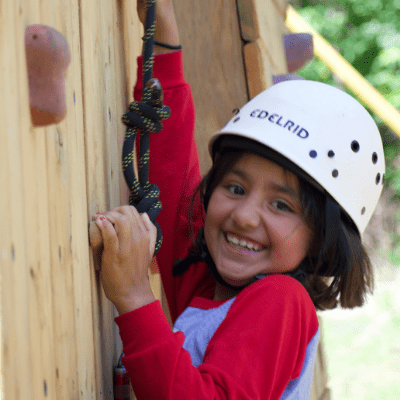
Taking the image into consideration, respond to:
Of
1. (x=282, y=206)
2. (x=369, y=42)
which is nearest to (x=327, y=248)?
(x=282, y=206)

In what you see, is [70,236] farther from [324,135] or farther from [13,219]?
[324,135]

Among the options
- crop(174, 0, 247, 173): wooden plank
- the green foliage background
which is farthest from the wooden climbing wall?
the green foliage background

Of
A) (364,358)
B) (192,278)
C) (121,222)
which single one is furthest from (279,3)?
(364,358)

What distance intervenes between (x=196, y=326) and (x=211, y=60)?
4.13ft

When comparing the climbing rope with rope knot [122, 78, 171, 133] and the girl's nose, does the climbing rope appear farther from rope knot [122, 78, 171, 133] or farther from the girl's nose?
the girl's nose

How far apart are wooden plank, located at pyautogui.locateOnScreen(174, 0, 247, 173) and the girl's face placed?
79 centimetres

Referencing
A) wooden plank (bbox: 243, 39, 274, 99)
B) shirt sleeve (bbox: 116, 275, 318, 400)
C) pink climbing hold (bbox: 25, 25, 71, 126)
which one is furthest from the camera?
wooden plank (bbox: 243, 39, 274, 99)

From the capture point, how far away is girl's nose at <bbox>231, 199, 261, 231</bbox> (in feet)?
4.29

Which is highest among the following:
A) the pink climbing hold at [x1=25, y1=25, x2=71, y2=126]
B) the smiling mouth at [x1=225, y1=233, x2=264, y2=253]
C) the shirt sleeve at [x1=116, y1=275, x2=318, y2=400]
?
the pink climbing hold at [x1=25, y1=25, x2=71, y2=126]

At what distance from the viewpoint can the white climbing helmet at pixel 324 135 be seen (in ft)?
4.50

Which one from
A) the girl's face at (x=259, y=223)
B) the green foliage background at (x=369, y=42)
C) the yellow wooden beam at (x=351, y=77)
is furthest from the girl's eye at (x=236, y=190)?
the green foliage background at (x=369, y=42)

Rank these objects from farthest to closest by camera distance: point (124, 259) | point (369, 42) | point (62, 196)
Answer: point (369, 42) < point (124, 259) < point (62, 196)

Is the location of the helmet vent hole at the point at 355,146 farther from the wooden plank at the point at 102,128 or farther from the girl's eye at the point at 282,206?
the wooden plank at the point at 102,128

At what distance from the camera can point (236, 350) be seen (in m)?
1.07
